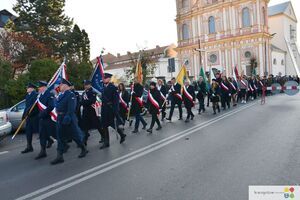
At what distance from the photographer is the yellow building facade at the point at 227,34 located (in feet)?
175

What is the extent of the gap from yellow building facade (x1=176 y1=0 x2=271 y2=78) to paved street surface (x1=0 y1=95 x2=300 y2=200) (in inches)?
1703

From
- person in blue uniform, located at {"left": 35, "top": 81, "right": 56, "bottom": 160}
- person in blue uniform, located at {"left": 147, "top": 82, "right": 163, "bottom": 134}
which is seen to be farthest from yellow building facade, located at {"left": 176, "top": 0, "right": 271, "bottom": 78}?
person in blue uniform, located at {"left": 35, "top": 81, "right": 56, "bottom": 160}

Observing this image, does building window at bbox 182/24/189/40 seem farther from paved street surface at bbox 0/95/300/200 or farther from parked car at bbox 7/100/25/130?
paved street surface at bbox 0/95/300/200

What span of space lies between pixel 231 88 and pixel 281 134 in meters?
10.4

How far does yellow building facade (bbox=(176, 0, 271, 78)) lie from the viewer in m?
53.4

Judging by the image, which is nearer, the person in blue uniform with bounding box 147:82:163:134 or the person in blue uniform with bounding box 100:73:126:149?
the person in blue uniform with bounding box 100:73:126:149

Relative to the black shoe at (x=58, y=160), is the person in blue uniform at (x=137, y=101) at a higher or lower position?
higher

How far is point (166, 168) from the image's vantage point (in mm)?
6156

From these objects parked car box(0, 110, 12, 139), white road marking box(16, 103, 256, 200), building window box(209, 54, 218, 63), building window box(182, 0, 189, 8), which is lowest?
white road marking box(16, 103, 256, 200)

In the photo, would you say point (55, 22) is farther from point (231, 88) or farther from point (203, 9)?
point (203, 9)

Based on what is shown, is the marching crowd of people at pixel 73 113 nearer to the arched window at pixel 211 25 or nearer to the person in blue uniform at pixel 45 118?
the person in blue uniform at pixel 45 118

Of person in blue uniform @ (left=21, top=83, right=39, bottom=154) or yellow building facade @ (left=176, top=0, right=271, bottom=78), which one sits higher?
yellow building facade @ (left=176, top=0, right=271, bottom=78)

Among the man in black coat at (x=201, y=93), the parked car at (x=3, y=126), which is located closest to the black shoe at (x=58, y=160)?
the parked car at (x=3, y=126)

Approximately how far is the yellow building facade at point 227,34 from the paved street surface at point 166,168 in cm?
4326
